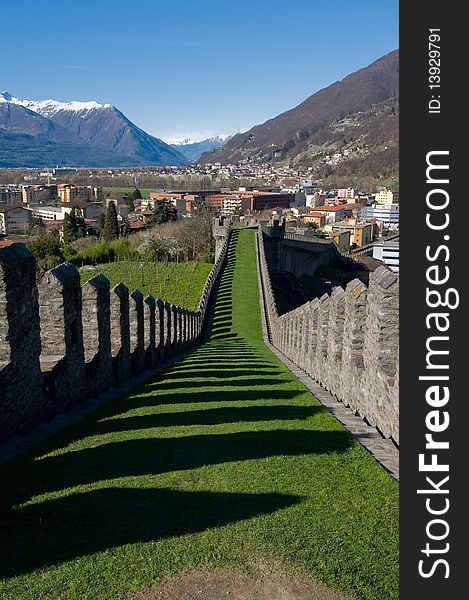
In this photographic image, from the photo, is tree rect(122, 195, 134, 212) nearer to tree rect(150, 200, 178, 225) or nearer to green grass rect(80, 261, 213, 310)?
tree rect(150, 200, 178, 225)

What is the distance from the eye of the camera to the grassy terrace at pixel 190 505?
4.85 m

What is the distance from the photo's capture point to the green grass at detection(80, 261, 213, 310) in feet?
155

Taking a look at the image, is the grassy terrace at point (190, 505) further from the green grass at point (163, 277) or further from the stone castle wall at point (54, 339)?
the green grass at point (163, 277)

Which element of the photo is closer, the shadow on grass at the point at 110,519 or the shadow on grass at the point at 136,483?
the shadow on grass at the point at 110,519

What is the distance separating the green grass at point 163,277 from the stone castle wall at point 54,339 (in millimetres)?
28981

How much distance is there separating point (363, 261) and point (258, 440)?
8888 cm

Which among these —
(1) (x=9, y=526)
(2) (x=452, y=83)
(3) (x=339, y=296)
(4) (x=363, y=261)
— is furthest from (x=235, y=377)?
(4) (x=363, y=261)

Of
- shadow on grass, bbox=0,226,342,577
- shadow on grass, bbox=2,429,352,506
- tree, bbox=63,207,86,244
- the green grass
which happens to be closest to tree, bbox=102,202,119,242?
tree, bbox=63,207,86,244

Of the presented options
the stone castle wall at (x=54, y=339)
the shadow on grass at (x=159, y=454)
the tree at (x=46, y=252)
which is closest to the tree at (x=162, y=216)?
the tree at (x=46, y=252)

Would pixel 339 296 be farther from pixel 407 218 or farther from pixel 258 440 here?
pixel 407 218

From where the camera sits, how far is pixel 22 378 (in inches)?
361

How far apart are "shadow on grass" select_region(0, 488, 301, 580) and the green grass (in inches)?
1450

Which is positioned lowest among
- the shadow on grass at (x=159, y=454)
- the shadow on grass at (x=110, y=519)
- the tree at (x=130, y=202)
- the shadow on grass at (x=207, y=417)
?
the shadow on grass at (x=207, y=417)

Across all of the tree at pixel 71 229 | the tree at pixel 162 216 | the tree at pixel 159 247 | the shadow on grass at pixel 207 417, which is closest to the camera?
the shadow on grass at pixel 207 417
